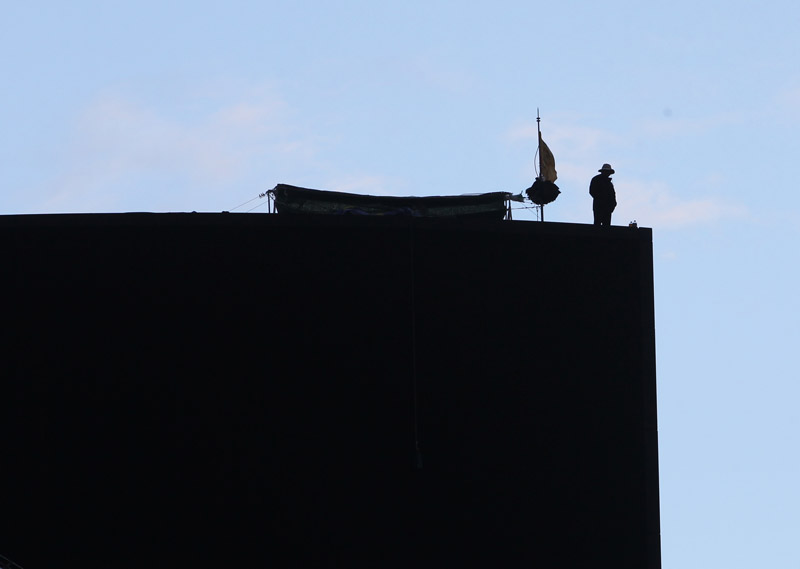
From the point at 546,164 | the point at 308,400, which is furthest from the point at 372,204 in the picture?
the point at 308,400

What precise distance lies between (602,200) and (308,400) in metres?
7.18

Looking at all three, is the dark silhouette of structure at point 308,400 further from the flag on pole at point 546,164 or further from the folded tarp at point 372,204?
the flag on pole at point 546,164

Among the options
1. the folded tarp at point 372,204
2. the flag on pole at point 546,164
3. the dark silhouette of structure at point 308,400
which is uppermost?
the flag on pole at point 546,164

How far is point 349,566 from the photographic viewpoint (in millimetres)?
28750

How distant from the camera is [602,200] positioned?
31844mm

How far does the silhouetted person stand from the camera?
31781 mm

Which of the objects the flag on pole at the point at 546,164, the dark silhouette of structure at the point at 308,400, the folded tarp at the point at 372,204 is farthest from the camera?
the flag on pole at the point at 546,164

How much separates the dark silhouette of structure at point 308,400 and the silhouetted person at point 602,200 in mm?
1568

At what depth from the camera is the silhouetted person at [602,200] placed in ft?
104

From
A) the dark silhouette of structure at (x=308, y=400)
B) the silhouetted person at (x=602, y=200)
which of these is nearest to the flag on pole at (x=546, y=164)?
the silhouetted person at (x=602, y=200)

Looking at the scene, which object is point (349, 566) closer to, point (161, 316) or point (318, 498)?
point (318, 498)

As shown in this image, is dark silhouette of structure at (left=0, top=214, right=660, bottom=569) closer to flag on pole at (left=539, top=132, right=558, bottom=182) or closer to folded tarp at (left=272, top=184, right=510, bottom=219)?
folded tarp at (left=272, top=184, right=510, bottom=219)

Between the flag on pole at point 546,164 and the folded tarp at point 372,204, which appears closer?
the folded tarp at point 372,204

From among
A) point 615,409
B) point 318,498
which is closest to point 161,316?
point 318,498
